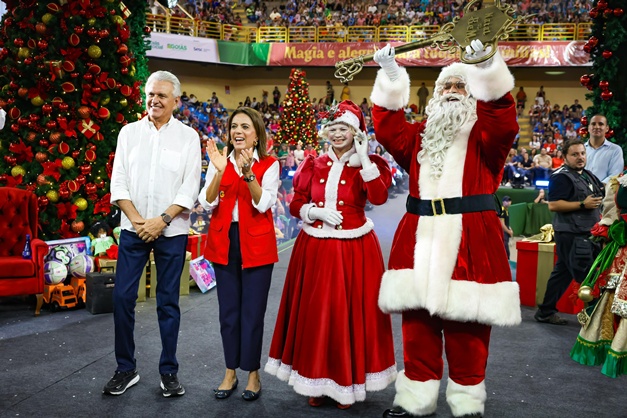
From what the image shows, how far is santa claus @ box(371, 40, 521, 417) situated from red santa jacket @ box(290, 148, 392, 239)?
182mm

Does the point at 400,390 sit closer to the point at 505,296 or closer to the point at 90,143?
the point at 505,296

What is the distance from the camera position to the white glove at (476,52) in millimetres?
2637

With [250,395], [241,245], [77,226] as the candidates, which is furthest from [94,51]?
[250,395]

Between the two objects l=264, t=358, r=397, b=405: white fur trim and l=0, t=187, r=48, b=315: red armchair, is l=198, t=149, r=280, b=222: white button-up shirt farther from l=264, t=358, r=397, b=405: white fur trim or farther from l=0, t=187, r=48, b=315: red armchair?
l=0, t=187, r=48, b=315: red armchair

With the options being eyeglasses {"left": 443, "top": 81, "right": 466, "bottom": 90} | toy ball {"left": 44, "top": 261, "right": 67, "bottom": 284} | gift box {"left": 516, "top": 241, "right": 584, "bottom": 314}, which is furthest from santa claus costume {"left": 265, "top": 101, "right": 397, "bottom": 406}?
gift box {"left": 516, "top": 241, "right": 584, "bottom": 314}

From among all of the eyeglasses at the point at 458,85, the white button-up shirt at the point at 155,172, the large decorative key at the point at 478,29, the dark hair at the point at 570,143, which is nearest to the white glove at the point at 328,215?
the white button-up shirt at the point at 155,172

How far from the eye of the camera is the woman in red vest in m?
3.41

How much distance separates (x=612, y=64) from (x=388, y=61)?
14.6 ft

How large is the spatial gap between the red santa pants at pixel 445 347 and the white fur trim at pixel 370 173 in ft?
2.25

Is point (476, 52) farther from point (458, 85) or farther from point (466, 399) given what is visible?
point (466, 399)

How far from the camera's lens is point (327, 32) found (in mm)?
22594

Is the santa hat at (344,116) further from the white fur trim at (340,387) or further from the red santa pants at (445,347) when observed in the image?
the white fur trim at (340,387)

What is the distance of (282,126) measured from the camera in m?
16.0

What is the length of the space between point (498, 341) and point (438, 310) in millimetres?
2132
